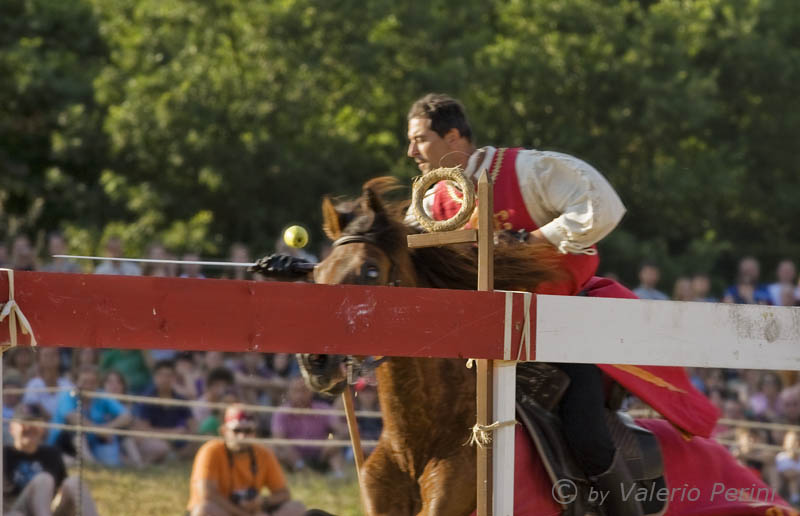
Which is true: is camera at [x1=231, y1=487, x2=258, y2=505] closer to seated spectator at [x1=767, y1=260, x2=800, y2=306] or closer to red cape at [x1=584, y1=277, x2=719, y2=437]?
red cape at [x1=584, y1=277, x2=719, y2=437]

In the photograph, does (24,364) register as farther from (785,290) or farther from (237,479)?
(785,290)

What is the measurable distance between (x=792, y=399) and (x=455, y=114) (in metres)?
6.44

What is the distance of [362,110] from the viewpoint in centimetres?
1459

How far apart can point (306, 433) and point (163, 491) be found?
1.11 metres

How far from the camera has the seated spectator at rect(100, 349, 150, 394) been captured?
8.82 meters

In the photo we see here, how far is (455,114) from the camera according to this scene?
4.22m

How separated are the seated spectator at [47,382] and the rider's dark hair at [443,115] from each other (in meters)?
4.83

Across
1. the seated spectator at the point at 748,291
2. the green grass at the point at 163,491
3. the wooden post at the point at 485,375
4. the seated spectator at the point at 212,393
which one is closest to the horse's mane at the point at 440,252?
the wooden post at the point at 485,375

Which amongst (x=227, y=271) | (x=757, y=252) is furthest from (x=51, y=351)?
(x=757, y=252)

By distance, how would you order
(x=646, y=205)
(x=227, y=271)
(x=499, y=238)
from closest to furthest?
(x=499, y=238) → (x=227, y=271) → (x=646, y=205)

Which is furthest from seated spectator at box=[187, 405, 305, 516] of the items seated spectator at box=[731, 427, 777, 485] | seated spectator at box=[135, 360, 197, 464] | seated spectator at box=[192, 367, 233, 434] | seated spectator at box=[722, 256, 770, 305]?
seated spectator at box=[722, 256, 770, 305]

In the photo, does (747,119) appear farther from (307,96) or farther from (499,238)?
(499,238)

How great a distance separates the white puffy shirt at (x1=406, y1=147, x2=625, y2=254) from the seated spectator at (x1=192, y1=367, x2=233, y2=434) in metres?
5.10

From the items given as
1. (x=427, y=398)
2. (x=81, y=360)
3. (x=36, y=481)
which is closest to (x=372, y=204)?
(x=427, y=398)
